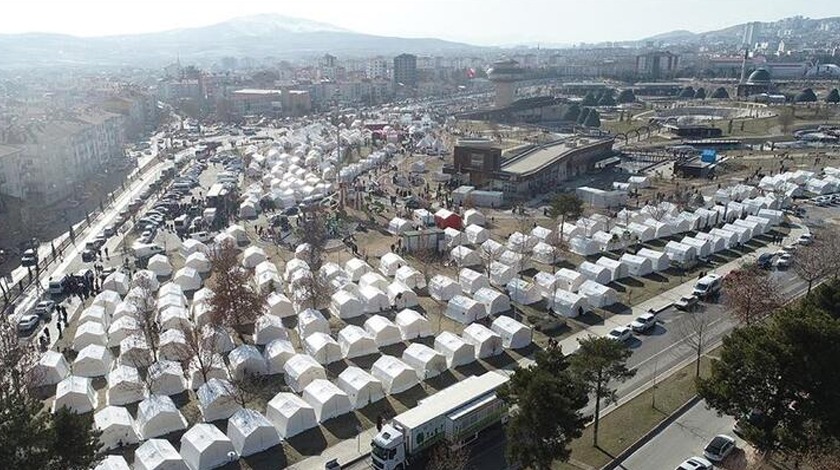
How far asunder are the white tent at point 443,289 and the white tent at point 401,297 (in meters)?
1.31

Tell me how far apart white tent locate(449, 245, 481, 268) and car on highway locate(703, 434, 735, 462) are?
19.5m

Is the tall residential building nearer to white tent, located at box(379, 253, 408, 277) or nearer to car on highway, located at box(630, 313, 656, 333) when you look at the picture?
white tent, located at box(379, 253, 408, 277)

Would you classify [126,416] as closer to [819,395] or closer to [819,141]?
[819,395]

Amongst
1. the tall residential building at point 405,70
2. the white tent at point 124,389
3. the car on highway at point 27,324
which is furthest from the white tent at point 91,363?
the tall residential building at point 405,70

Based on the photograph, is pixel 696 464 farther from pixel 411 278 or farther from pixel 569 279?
pixel 411 278

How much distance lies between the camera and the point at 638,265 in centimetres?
3588

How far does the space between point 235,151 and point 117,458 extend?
6852 centimetres

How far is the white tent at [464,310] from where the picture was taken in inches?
1195

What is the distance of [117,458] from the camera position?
61.7 feet

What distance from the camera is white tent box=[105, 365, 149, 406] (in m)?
23.2

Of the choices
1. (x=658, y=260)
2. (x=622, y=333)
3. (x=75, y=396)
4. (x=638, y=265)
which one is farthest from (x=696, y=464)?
(x=75, y=396)

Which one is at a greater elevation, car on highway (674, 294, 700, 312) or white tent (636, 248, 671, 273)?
white tent (636, 248, 671, 273)

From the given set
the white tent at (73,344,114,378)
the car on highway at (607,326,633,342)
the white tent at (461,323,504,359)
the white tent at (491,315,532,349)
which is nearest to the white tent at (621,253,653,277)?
the car on highway at (607,326,633,342)

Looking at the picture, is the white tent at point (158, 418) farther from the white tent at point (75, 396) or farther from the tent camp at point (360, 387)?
the tent camp at point (360, 387)
